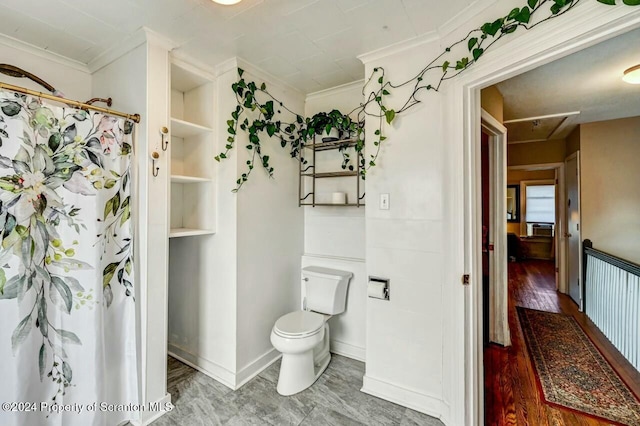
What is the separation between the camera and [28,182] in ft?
4.61

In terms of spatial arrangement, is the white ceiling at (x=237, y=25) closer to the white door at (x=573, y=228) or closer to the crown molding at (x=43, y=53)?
the crown molding at (x=43, y=53)

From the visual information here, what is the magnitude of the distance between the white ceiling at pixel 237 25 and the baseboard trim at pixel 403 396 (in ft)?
7.38

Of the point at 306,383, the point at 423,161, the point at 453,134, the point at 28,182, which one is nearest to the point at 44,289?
the point at 28,182

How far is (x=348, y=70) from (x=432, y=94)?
2.43 feet

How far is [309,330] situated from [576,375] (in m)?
2.10

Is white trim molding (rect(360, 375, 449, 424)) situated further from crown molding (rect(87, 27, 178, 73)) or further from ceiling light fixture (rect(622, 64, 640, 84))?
ceiling light fixture (rect(622, 64, 640, 84))

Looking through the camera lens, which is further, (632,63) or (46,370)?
(632,63)

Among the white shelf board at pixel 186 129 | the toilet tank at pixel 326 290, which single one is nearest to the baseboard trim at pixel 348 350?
the toilet tank at pixel 326 290

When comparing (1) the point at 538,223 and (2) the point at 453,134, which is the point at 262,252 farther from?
(1) the point at 538,223

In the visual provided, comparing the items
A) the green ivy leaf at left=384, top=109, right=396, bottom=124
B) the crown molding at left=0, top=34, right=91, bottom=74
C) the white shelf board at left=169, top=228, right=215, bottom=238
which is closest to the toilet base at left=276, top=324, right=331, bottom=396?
the white shelf board at left=169, top=228, right=215, bottom=238

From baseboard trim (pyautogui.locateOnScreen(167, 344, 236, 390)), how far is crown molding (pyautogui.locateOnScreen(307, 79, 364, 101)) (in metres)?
2.38

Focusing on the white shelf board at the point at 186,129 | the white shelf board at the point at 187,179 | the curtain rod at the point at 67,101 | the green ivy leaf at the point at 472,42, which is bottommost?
the white shelf board at the point at 187,179

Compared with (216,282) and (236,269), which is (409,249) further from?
(216,282)

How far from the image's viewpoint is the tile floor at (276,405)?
1.74 metres
